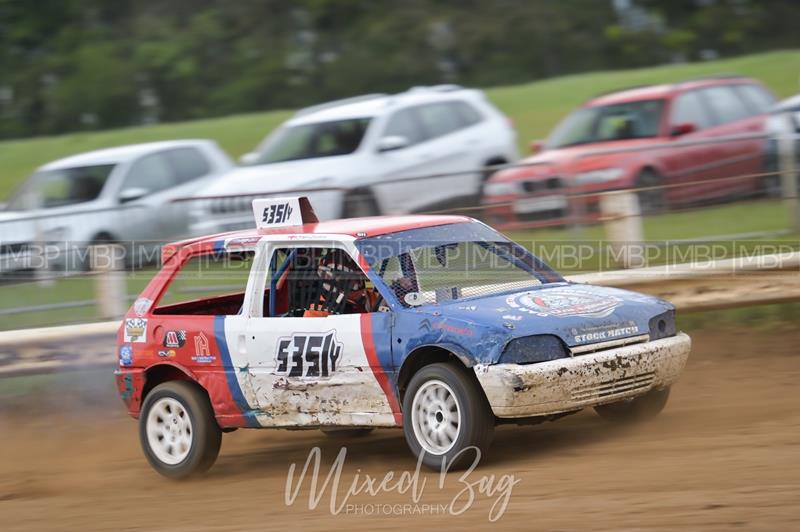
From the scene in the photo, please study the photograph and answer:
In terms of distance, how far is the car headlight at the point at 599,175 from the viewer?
1214 centimetres

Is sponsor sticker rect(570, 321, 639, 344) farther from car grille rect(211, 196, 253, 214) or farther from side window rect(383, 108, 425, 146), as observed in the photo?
side window rect(383, 108, 425, 146)

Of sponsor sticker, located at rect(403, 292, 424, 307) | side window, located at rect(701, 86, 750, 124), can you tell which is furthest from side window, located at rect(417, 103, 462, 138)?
sponsor sticker, located at rect(403, 292, 424, 307)

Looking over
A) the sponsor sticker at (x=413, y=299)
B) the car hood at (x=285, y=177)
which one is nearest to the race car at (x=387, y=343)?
the sponsor sticker at (x=413, y=299)

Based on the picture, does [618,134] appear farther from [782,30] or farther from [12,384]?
[782,30]

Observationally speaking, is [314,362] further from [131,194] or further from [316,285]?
[131,194]

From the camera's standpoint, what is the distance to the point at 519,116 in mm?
27938

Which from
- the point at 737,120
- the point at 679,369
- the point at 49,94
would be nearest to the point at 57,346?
the point at 679,369

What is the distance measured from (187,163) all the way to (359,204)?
545 centimetres

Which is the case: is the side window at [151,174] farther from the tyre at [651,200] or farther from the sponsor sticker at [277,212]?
the sponsor sticker at [277,212]

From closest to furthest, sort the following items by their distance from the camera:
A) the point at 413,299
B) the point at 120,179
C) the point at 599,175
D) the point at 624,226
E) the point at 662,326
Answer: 1. the point at 413,299
2. the point at 662,326
3. the point at 624,226
4. the point at 599,175
5. the point at 120,179

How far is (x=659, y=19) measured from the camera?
38188 millimetres

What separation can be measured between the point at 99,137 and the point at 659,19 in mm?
17689

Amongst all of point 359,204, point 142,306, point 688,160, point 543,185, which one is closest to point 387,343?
point 142,306

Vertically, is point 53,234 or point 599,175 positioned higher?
point 599,175
